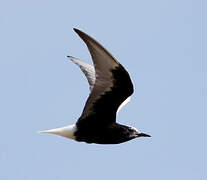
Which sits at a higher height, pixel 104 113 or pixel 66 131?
pixel 104 113

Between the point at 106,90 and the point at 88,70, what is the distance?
6.79 feet

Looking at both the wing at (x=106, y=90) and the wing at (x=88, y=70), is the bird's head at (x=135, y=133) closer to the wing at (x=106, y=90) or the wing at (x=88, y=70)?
the wing at (x=106, y=90)

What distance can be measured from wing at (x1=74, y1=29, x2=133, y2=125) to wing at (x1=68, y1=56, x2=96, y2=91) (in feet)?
3.73

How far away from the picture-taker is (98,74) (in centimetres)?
1271

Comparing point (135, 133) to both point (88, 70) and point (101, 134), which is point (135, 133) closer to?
point (101, 134)

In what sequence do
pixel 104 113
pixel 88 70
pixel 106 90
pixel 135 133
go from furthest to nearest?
pixel 88 70 → pixel 135 133 → pixel 104 113 → pixel 106 90

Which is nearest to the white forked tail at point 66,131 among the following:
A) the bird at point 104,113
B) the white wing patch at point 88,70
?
the bird at point 104,113

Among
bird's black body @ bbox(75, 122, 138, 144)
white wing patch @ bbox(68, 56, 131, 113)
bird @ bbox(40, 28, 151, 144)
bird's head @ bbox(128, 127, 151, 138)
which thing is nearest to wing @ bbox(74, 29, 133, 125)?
bird @ bbox(40, 28, 151, 144)

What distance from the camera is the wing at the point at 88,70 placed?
572 inches

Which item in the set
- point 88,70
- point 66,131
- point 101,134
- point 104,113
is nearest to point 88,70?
point 88,70

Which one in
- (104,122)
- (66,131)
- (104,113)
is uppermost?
(104,113)

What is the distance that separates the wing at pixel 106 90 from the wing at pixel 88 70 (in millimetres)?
1138

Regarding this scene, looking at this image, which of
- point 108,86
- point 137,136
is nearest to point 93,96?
point 108,86

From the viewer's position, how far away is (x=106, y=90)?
1295 cm
